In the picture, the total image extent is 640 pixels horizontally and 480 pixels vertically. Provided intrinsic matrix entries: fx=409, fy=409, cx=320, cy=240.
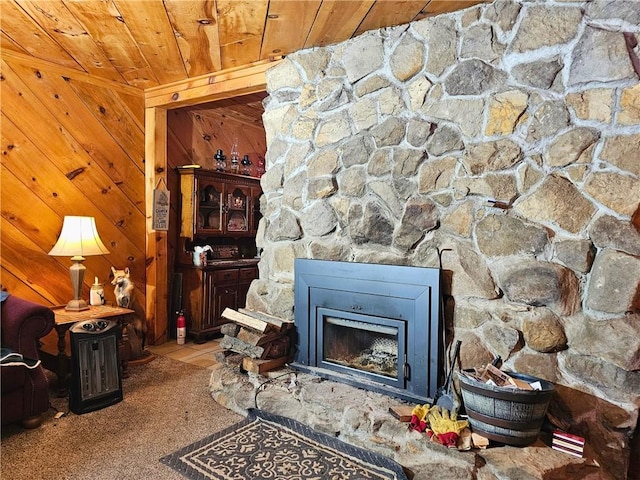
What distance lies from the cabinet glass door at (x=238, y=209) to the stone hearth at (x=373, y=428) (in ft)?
6.47

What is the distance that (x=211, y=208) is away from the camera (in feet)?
14.2

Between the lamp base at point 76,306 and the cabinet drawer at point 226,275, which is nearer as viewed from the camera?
the lamp base at point 76,306

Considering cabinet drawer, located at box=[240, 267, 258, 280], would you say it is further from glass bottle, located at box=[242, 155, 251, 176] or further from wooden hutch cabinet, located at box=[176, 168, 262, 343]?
glass bottle, located at box=[242, 155, 251, 176]

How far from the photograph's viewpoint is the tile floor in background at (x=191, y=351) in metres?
3.54

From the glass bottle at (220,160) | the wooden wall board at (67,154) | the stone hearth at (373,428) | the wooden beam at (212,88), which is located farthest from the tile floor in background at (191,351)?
the wooden beam at (212,88)

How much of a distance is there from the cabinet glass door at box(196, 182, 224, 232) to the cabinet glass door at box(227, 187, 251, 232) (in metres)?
0.11

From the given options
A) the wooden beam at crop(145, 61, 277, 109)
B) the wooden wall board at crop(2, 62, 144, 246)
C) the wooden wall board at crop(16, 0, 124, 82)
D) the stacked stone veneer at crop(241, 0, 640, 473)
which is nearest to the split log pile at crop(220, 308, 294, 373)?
the stacked stone veneer at crop(241, 0, 640, 473)

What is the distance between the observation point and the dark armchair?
2191mm

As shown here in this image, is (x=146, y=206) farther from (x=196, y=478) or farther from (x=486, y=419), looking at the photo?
(x=486, y=419)

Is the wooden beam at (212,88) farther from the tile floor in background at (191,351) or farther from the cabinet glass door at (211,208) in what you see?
the tile floor in background at (191,351)

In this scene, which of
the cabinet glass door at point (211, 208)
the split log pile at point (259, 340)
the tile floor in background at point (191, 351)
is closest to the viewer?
the split log pile at point (259, 340)

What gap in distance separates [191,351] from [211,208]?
1465 mm

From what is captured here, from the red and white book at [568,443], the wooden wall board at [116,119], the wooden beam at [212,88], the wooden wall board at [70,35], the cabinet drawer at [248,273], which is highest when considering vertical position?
the wooden wall board at [70,35]

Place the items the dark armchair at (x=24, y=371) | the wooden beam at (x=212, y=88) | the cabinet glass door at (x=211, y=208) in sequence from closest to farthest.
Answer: the dark armchair at (x=24, y=371), the wooden beam at (x=212, y=88), the cabinet glass door at (x=211, y=208)
